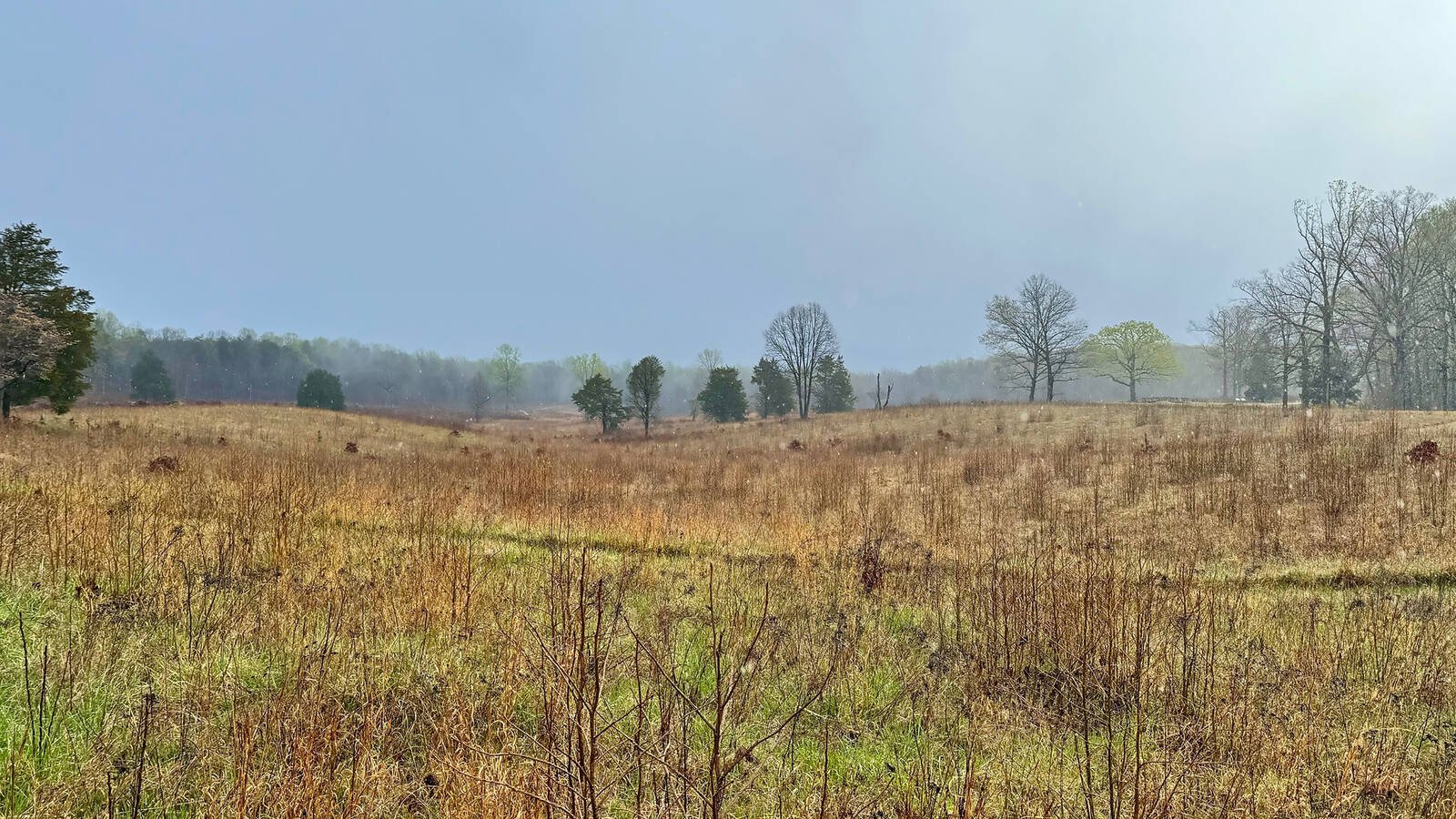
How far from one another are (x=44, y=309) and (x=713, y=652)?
30.7 meters

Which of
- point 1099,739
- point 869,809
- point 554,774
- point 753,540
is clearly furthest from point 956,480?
point 554,774

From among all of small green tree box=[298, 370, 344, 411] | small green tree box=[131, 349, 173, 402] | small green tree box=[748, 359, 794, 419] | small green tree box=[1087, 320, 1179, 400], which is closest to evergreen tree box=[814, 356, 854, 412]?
small green tree box=[748, 359, 794, 419]

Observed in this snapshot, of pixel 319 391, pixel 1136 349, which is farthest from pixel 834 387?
pixel 319 391

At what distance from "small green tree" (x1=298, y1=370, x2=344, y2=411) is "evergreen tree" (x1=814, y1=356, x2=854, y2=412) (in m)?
44.8

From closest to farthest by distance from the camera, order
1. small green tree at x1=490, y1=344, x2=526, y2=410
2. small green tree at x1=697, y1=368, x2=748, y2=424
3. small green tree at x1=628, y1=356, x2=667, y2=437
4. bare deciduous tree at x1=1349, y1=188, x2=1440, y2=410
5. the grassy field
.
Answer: the grassy field, bare deciduous tree at x1=1349, y1=188, x2=1440, y2=410, small green tree at x1=628, y1=356, x2=667, y2=437, small green tree at x1=697, y1=368, x2=748, y2=424, small green tree at x1=490, y1=344, x2=526, y2=410

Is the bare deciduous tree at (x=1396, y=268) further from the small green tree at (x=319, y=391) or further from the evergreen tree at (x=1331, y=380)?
the small green tree at (x=319, y=391)

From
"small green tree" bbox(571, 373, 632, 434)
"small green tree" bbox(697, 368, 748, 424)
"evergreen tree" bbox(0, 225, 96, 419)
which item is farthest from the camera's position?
"small green tree" bbox(697, 368, 748, 424)

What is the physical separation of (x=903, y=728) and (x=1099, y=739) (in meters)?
1.28

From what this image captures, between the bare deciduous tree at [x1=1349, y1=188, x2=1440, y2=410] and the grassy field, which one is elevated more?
the bare deciduous tree at [x1=1349, y1=188, x2=1440, y2=410]

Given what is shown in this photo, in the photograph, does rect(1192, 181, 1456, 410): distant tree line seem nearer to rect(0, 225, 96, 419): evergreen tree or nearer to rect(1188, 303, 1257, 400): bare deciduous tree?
rect(1188, 303, 1257, 400): bare deciduous tree

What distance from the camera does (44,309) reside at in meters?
21.1

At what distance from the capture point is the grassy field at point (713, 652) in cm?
267

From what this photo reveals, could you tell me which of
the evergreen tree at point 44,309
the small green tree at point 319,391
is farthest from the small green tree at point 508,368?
the evergreen tree at point 44,309

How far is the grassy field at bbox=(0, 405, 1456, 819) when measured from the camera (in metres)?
2.67
